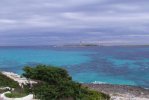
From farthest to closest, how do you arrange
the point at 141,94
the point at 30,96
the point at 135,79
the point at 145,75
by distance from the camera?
the point at 145,75
the point at 135,79
the point at 141,94
the point at 30,96

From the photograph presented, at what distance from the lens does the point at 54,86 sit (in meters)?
23.6

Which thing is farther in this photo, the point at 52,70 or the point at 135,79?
the point at 135,79

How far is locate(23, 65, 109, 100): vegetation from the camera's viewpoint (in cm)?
2231

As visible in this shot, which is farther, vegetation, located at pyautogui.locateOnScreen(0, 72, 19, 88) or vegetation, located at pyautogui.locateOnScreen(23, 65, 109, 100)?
vegetation, located at pyautogui.locateOnScreen(0, 72, 19, 88)

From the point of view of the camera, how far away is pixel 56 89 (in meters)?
22.9

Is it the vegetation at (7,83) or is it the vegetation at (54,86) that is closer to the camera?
the vegetation at (54,86)

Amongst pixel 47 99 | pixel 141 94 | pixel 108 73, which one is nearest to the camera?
pixel 47 99

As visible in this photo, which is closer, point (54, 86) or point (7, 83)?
point (54, 86)

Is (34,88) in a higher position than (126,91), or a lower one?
higher

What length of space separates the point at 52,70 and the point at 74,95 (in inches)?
149

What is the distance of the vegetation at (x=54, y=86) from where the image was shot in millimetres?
22309

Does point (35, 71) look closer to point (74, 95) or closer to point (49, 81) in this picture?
point (49, 81)

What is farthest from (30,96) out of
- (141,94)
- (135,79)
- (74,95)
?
(135,79)

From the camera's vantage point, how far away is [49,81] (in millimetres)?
25500
